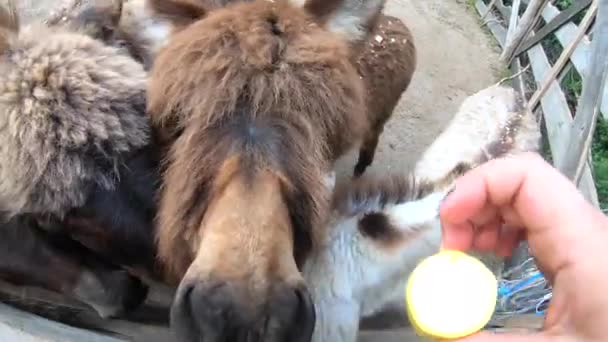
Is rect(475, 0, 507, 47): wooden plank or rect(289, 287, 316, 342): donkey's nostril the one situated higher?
rect(289, 287, 316, 342): donkey's nostril

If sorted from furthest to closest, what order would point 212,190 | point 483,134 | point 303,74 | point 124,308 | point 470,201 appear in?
point 483,134
point 124,308
point 303,74
point 212,190
point 470,201

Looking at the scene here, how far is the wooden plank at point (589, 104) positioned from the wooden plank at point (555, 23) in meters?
1.20

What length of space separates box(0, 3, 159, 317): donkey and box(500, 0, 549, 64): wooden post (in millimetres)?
2316

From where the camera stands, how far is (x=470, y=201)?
1022mm

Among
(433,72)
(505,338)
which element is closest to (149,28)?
(505,338)

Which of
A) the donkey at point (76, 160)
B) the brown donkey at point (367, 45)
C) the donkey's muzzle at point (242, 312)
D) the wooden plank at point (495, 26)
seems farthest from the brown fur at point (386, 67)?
the wooden plank at point (495, 26)

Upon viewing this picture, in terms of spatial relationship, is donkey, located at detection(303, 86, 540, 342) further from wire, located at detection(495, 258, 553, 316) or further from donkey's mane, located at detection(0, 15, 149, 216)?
donkey's mane, located at detection(0, 15, 149, 216)

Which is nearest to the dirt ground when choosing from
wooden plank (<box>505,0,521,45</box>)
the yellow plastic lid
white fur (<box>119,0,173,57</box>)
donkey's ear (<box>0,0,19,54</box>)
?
wooden plank (<box>505,0,521,45</box>)

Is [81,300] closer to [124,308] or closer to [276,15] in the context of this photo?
[124,308]

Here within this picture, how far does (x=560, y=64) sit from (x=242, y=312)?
5.02 ft

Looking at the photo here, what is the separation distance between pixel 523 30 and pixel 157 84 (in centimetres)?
244

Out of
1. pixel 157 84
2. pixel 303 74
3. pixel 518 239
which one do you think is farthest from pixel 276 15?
pixel 518 239

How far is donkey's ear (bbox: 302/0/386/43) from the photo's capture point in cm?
145

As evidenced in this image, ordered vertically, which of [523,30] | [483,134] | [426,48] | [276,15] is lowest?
[426,48]
